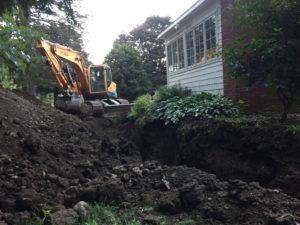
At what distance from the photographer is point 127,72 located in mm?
32812

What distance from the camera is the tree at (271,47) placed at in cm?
775

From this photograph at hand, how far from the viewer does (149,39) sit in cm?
4222

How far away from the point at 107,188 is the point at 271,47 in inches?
202

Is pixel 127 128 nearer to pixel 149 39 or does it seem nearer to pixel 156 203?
pixel 156 203

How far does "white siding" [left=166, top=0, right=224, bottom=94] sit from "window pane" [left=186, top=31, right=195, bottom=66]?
199 millimetres

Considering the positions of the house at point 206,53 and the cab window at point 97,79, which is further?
the cab window at point 97,79

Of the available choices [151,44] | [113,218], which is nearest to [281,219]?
[113,218]

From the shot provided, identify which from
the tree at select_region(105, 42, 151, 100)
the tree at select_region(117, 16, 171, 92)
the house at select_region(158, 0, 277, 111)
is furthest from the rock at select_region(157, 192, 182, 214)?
the tree at select_region(117, 16, 171, 92)

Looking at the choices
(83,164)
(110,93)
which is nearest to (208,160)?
(83,164)

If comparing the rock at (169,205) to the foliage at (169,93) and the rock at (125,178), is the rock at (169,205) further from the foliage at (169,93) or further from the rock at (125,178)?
the foliage at (169,93)

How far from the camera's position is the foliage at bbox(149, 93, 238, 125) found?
9.88 metres

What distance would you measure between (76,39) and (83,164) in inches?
947

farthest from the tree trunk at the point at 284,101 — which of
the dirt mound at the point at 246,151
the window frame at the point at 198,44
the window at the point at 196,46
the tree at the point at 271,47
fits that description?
the window at the point at 196,46

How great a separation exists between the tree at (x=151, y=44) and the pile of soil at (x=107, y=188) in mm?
29078
